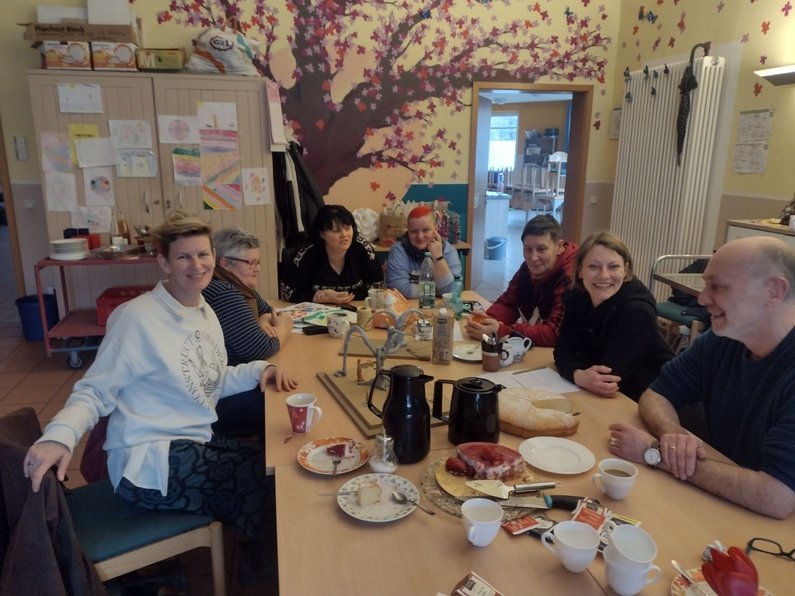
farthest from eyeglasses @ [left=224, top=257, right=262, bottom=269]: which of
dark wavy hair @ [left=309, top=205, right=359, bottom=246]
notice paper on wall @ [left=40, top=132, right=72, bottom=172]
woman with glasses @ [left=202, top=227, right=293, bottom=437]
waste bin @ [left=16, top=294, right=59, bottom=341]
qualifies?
waste bin @ [left=16, top=294, right=59, bottom=341]

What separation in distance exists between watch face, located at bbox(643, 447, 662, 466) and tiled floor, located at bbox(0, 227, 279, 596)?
134cm

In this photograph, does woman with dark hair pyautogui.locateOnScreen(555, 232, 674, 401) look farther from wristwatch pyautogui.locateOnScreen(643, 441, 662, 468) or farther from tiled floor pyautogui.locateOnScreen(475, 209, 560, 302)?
tiled floor pyautogui.locateOnScreen(475, 209, 560, 302)

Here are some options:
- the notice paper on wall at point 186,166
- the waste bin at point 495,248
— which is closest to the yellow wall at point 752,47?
the waste bin at point 495,248

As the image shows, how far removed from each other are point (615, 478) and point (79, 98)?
13.6 feet

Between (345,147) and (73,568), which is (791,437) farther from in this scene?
(345,147)

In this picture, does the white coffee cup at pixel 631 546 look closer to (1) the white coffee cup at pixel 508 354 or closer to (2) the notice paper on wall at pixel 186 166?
(1) the white coffee cup at pixel 508 354

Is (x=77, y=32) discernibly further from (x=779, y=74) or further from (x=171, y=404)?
(x=779, y=74)

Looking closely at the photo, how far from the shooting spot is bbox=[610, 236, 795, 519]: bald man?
1237mm

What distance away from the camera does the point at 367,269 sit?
3416 mm

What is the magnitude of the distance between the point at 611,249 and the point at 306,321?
4.45 feet

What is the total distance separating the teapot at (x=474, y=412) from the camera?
57.1 inches

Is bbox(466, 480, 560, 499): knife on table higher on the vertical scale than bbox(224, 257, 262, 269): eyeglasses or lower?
lower

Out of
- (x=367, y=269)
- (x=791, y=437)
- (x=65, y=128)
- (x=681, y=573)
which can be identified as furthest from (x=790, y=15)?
(x=65, y=128)

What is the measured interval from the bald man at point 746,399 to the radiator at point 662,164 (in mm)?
3058
